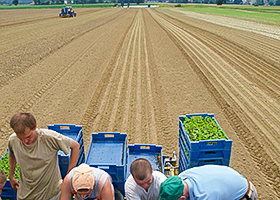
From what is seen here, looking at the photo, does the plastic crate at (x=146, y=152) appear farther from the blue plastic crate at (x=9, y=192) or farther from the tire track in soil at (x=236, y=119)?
the tire track in soil at (x=236, y=119)

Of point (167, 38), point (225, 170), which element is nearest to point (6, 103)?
point (225, 170)

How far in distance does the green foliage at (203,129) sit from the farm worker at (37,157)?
2177 mm

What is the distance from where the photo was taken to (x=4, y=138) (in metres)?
6.85

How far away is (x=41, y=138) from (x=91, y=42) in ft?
56.2

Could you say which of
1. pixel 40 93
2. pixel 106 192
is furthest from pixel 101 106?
pixel 106 192

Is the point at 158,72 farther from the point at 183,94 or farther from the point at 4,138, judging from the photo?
the point at 4,138

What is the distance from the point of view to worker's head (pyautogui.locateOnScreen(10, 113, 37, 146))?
2.71m

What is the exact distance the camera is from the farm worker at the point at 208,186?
104 inches

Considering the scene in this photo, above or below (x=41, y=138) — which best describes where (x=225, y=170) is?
below

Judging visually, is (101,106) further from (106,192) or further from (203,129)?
(106,192)

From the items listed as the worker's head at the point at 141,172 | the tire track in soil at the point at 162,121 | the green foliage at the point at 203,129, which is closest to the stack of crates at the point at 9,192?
the worker's head at the point at 141,172

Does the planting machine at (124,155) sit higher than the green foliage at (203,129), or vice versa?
the green foliage at (203,129)

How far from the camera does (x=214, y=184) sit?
278cm

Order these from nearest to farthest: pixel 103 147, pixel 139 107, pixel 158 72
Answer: pixel 103 147 < pixel 139 107 < pixel 158 72
